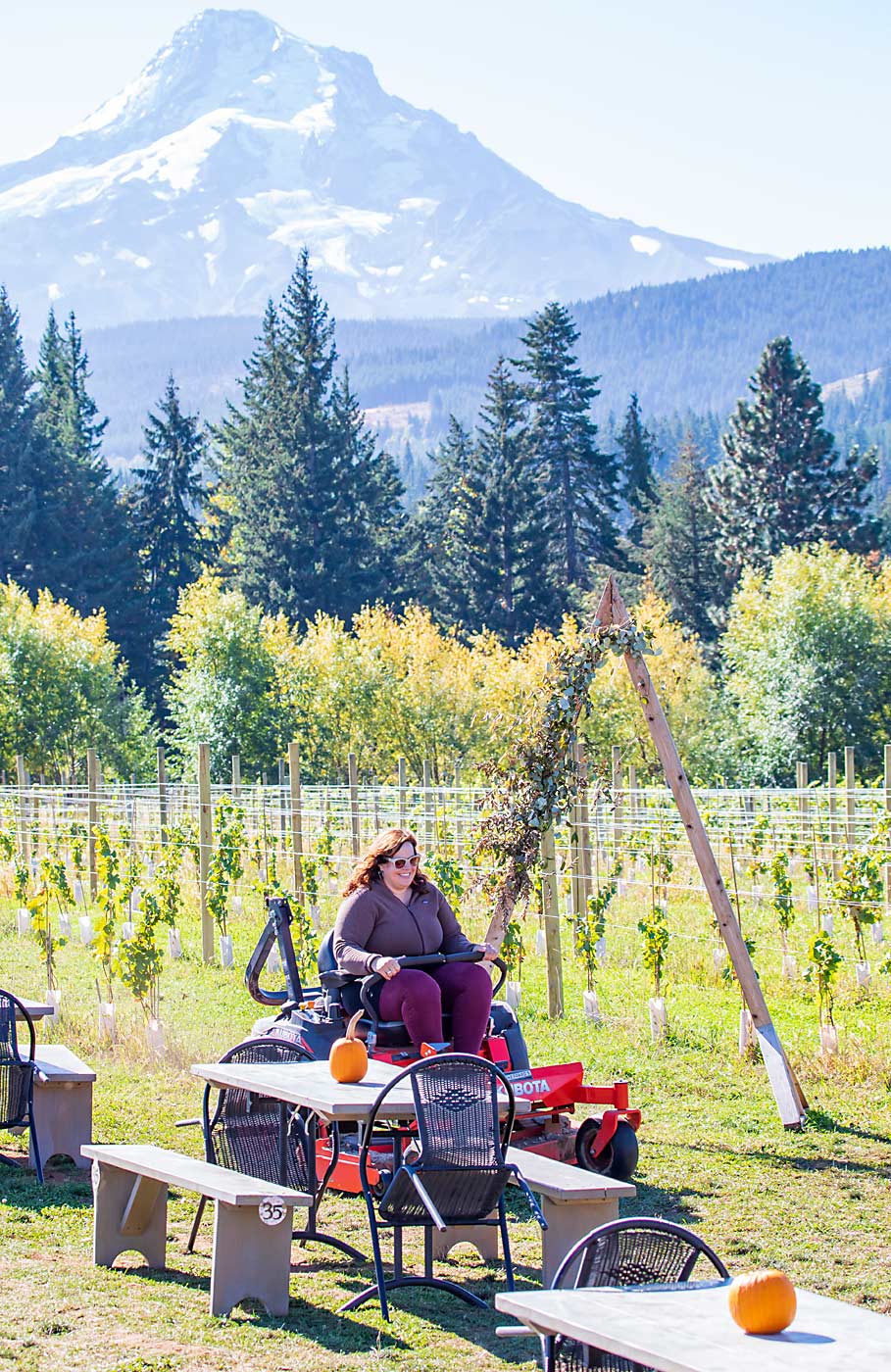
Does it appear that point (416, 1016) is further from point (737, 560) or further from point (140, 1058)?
point (737, 560)

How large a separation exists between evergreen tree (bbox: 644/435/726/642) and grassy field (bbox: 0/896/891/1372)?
42.6m

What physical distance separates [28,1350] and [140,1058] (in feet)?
15.9

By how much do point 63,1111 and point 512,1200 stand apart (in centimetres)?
200

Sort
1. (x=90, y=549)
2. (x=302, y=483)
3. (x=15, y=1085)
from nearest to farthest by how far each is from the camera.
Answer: (x=15, y=1085), (x=302, y=483), (x=90, y=549)

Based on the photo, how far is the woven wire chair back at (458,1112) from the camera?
17.4ft

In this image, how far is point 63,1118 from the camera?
24.1ft

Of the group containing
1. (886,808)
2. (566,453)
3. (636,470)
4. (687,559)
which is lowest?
(886,808)

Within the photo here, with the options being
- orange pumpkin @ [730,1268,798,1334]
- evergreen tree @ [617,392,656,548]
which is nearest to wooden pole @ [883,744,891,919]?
orange pumpkin @ [730,1268,798,1334]

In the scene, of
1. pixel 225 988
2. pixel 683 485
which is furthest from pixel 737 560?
pixel 225 988

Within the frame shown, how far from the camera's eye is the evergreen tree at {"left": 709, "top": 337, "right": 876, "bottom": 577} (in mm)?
50875

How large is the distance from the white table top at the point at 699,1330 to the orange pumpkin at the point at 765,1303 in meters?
0.02

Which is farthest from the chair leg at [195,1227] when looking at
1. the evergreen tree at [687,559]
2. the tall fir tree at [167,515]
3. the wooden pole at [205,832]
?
the tall fir tree at [167,515]

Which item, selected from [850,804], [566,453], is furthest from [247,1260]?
[566,453]

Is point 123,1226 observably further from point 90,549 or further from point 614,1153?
point 90,549
